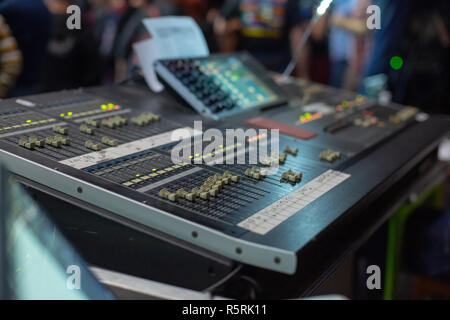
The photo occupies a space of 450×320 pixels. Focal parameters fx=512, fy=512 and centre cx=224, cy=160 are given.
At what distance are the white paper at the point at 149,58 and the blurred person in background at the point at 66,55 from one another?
6.04 ft

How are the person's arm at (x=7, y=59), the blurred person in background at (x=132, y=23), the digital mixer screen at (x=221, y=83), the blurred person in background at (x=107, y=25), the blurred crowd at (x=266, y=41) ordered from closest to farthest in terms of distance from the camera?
the digital mixer screen at (x=221, y=83), the person's arm at (x=7, y=59), the blurred crowd at (x=266, y=41), the blurred person in background at (x=132, y=23), the blurred person in background at (x=107, y=25)

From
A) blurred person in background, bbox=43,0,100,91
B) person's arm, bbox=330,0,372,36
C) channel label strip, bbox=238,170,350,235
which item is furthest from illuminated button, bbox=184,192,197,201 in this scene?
person's arm, bbox=330,0,372,36

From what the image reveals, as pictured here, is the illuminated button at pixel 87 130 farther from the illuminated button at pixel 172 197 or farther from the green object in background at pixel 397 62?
the green object in background at pixel 397 62

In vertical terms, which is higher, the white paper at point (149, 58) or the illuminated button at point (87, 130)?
the white paper at point (149, 58)

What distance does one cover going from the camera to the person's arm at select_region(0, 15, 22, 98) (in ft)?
7.45

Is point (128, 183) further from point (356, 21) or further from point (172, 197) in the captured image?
point (356, 21)

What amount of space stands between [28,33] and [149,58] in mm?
783

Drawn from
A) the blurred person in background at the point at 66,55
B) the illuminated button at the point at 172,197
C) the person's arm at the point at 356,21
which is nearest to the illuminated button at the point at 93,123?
the illuminated button at the point at 172,197

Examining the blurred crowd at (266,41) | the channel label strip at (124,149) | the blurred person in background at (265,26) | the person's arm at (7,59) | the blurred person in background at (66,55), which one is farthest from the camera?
the blurred person in background at (265,26)

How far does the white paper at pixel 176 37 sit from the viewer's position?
6.86 feet

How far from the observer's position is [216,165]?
143 cm

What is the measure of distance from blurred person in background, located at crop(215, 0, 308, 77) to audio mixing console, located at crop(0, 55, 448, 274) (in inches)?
124

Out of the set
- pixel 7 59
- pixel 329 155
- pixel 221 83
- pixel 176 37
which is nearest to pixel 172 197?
pixel 329 155

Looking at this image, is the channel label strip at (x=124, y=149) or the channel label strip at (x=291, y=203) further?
the channel label strip at (x=124, y=149)
